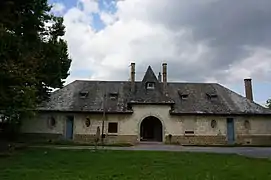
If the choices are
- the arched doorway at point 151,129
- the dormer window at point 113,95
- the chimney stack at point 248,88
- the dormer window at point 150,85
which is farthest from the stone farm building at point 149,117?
the chimney stack at point 248,88

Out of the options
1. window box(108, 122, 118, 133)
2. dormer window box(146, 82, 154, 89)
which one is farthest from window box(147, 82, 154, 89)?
window box(108, 122, 118, 133)

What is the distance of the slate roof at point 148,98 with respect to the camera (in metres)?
34.0

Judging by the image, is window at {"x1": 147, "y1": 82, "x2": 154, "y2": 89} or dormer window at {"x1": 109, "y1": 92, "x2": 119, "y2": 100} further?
window at {"x1": 147, "y1": 82, "x2": 154, "y2": 89}

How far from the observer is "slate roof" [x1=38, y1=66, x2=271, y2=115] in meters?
34.0

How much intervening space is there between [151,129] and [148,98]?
4520 mm

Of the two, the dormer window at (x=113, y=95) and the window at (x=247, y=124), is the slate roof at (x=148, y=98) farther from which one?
the window at (x=247, y=124)

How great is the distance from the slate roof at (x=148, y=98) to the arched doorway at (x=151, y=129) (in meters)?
2.93

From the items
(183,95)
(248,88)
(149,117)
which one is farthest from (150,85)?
(248,88)

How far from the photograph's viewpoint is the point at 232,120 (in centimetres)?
3456

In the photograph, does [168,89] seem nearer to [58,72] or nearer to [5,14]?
[58,72]

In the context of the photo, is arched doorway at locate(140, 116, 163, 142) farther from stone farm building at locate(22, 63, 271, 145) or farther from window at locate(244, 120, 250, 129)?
window at locate(244, 120, 250, 129)

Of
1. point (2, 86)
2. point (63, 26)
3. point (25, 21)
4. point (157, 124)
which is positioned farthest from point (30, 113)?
point (157, 124)

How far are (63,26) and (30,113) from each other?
6.87 metres

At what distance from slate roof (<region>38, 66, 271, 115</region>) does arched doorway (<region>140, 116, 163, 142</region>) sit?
2930mm
